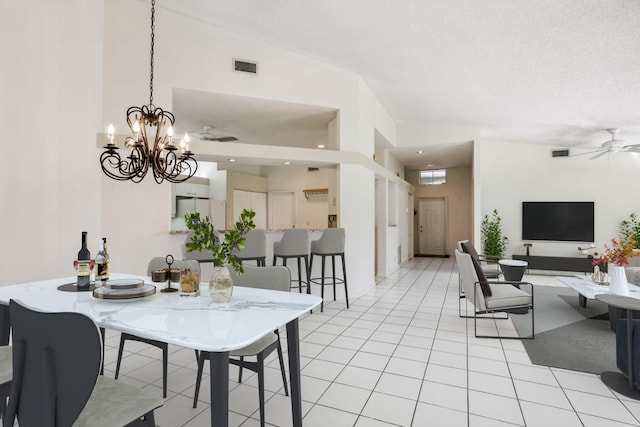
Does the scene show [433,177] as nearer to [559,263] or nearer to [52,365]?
[559,263]

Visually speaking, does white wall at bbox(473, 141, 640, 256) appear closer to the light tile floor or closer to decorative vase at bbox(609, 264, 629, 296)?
decorative vase at bbox(609, 264, 629, 296)

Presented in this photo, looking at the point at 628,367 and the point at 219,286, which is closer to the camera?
the point at 219,286

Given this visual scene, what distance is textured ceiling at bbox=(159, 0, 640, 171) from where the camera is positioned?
3201 millimetres

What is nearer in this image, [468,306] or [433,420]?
[433,420]

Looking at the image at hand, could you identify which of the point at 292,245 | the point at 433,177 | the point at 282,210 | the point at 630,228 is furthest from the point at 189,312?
the point at 433,177

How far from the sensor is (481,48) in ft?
12.6

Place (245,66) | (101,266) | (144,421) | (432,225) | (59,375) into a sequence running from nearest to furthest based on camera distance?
(59,375) → (144,421) → (101,266) → (245,66) → (432,225)

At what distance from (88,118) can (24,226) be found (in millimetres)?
1361

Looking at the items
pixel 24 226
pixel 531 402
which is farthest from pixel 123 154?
pixel 531 402

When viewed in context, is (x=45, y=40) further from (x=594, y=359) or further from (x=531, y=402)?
(x=594, y=359)

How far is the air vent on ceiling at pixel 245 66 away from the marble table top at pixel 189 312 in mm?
3471

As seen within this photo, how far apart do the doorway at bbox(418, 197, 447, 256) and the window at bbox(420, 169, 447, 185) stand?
567 mm

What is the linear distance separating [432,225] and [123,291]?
1053 centimetres

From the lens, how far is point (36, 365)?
45.9 inches
